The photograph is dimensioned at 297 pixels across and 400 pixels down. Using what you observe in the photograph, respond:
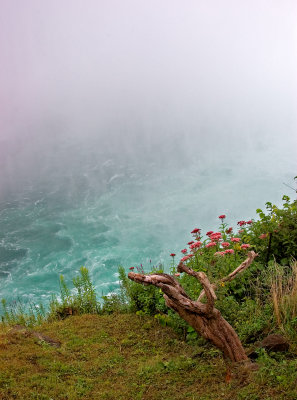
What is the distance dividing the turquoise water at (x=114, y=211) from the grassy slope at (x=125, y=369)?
341cm

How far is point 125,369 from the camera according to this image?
11.2ft

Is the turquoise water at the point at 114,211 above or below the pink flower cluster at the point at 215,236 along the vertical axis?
above

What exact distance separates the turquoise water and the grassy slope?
341cm

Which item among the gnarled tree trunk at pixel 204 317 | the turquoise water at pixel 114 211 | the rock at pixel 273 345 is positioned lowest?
the rock at pixel 273 345

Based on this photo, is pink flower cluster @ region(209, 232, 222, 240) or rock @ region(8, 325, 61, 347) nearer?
rock @ region(8, 325, 61, 347)

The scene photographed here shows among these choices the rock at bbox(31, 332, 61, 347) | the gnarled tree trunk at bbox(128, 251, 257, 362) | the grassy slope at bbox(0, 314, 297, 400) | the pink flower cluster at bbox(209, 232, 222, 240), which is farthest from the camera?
the pink flower cluster at bbox(209, 232, 222, 240)

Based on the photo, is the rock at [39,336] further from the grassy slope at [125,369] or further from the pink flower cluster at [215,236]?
the pink flower cluster at [215,236]

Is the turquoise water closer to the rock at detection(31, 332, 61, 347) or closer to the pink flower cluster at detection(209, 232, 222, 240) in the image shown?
the rock at detection(31, 332, 61, 347)

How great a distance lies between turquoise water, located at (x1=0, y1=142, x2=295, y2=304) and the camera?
26.8ft

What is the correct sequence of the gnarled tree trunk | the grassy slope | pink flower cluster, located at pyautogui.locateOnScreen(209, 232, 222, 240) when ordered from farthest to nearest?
pink flower cluster, located at pyautogui.locateOnScreen(209, 232, 222, 240) → the gnarled tree trunk → the grassy slope

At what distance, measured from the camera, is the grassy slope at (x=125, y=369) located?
2.84 metres

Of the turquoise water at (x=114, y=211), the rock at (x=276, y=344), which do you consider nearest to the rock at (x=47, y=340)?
the rock at (x=276, y=344)

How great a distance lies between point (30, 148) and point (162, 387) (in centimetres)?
1215

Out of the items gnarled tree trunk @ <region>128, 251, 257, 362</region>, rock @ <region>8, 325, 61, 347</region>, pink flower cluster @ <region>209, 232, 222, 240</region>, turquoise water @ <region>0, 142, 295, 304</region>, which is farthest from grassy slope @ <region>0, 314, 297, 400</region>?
turquoise water @ <region>0, 142, 295, 304</region>
